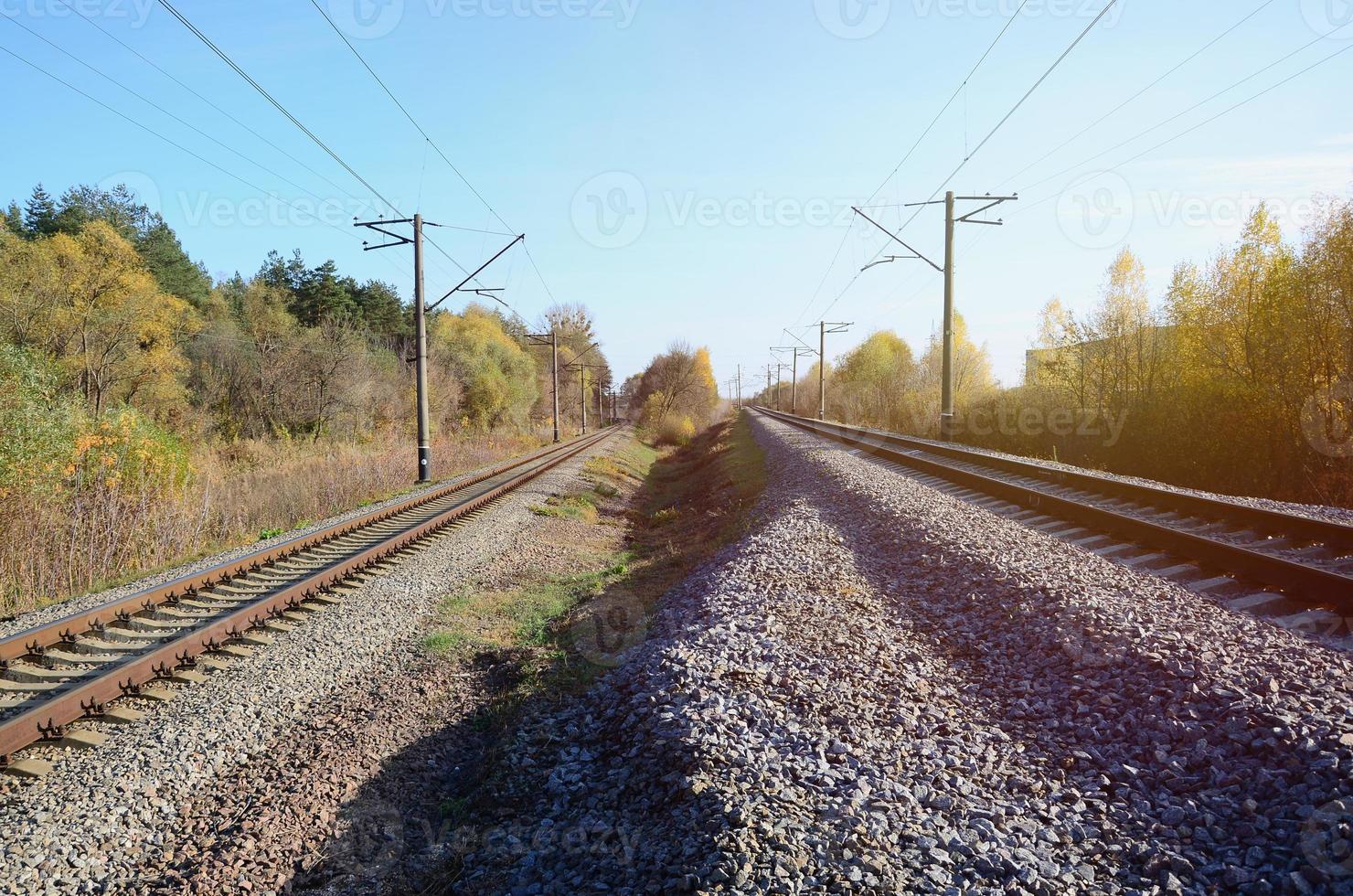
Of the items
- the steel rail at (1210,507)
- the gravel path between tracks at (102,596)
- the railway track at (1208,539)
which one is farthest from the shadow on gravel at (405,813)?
the steel rail at (1210,507)

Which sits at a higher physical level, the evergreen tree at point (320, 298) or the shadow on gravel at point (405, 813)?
the evergreen tree at point (320, 298)

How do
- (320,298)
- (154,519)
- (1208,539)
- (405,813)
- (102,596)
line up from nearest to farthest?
(405,813), (1208,539), (102,596), (154,519), (320,298)

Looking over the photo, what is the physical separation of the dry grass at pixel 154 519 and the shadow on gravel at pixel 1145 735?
9451 mm

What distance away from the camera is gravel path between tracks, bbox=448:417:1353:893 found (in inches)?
112

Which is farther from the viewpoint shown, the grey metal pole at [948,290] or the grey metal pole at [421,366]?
the grey metal pole at [948,290]

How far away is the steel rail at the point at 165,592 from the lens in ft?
17.4

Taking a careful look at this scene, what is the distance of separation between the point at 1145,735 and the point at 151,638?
23.2ft

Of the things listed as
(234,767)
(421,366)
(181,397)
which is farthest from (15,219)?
(234,767)

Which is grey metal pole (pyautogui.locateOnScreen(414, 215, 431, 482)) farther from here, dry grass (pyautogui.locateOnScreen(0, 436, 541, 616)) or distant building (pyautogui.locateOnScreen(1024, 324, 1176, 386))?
distant building (pyautogui.locateOnScreen(1024, 324, 1176, 386))

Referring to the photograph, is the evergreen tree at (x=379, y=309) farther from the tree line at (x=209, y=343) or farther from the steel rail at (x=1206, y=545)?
the steel rail at (x=1206, y=545)

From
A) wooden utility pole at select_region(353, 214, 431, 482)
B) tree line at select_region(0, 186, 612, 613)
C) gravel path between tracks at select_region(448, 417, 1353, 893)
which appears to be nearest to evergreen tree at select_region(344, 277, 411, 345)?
tree line at select_region(0, 186, 612, 613)

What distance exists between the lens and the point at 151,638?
19.2ft

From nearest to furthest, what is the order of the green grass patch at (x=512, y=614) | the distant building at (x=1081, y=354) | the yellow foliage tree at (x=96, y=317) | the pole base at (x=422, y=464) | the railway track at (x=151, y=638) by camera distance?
the railway track at (x=151, y=638) → the green grass patch at (x=512, y=614) → the pole base at (x=422, y=464) → the yellow foliage tree at (x=96, y=317) → the distant building at (x=1081, y=354)

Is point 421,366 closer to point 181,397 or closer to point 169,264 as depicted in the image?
point 181,397
